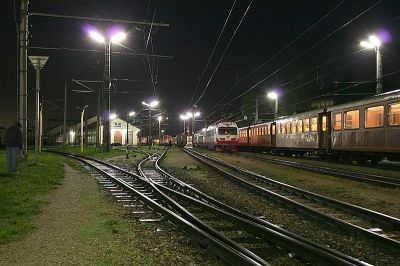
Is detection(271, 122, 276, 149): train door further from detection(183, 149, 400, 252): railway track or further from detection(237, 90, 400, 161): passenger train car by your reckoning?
detection(183, 149, 400, 252): railway track

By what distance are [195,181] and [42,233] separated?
9599 millimetres

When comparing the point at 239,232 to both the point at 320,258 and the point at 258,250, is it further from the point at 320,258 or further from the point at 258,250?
the point at 320,258

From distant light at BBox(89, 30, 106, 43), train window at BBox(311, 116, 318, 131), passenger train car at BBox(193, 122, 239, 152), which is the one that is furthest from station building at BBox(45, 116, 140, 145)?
train window at BBox(311, 116, 318, 131)

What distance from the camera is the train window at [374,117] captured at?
1926 cm

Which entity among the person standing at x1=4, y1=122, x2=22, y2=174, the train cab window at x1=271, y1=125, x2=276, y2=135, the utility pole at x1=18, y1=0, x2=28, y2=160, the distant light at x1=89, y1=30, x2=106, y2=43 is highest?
the distant light at x1=89, y1=30, x2=106, y2=43

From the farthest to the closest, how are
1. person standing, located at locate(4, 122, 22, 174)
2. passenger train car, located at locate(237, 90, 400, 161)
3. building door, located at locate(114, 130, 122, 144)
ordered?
1. building door, located at locate(114, 130, 122, 144)
2. passenger train car, located at locate(237, 90, 400, 161)
3. person standing, located at locate(4, 122, 22, 174)

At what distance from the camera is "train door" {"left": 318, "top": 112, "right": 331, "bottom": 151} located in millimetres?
25125

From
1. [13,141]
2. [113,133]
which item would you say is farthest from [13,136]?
[113,133]

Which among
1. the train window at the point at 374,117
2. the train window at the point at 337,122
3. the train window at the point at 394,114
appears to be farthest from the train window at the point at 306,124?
the train window at the point at 394,114

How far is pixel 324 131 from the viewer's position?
2583cm

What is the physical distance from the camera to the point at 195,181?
55.3ft

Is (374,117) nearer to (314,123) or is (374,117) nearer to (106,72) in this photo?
(314,123)

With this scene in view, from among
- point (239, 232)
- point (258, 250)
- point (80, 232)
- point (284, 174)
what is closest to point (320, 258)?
point (258, 250)

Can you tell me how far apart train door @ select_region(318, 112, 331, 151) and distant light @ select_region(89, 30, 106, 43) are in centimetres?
1497
